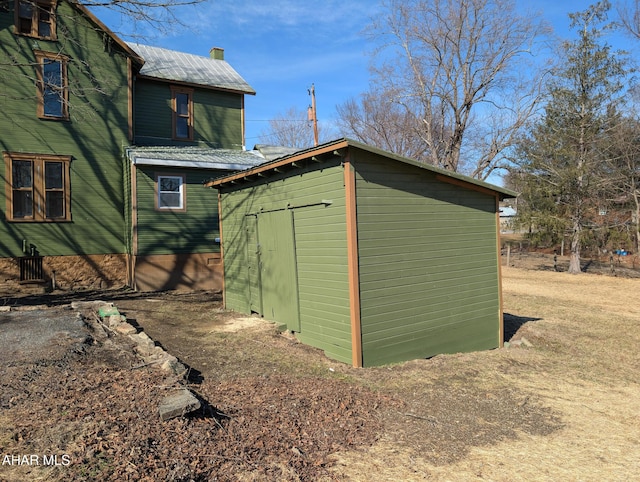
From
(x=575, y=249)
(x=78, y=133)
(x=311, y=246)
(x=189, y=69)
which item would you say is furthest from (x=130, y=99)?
(x=575, y=249)

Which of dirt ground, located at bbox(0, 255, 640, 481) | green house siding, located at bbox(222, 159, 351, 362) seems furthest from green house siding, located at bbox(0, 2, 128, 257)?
dirt ground, located at bbox(0, 255, 640, 481)

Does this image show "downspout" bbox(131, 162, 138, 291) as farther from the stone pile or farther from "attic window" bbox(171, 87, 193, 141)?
the stone pile

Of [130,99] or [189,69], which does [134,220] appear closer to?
[130,99]

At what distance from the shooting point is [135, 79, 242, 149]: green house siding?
15742 mm

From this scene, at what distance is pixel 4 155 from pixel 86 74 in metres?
3.35

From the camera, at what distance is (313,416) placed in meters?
4.68

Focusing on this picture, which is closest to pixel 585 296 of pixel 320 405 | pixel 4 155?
pixel 320 405

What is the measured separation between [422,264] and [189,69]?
13791 millimetres

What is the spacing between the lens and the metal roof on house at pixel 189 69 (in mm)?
16438

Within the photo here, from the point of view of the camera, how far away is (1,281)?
12820 mm

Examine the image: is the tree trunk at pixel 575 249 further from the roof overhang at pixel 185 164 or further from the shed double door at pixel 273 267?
the shed double door at pixel 273 267

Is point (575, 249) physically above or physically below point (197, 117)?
below

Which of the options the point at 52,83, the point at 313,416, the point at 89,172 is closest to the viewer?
the point at 313,416

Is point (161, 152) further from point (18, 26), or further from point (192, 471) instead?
point (192, 471)
